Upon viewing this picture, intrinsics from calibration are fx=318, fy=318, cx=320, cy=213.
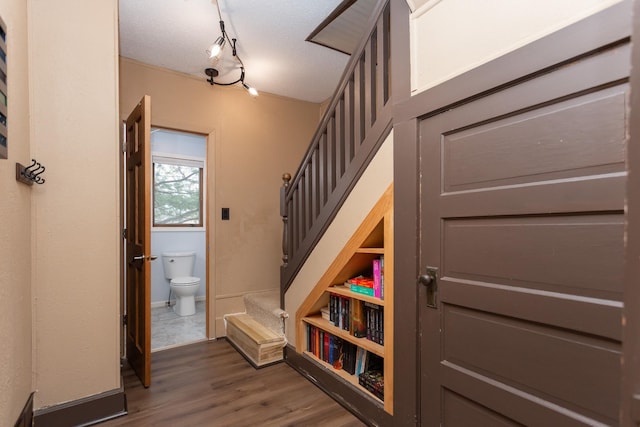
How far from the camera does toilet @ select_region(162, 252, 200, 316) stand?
3924 millimetres

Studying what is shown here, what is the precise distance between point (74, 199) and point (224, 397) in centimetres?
157

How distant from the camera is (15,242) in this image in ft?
4.68

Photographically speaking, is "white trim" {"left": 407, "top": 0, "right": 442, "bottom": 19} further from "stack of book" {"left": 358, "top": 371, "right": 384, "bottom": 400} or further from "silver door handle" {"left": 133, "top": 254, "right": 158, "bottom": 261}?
"silver door handle" {"left": 133, "top": 254, "right": 158, "bottom": 261}

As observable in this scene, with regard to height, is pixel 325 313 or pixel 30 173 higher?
pixel 30 173

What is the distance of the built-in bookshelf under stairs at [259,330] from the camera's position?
2635 millimetres

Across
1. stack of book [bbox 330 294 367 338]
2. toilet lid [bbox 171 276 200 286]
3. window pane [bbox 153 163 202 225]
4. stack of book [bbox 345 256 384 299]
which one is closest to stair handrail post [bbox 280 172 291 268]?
stack of book [bbox 330 294 367 338]

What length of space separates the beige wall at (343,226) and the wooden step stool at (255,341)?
5.7 inches

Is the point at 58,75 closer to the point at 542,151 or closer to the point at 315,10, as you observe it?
the point at 315,10

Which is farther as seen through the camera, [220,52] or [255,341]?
[255,341]

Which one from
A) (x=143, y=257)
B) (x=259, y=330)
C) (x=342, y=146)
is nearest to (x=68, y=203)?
(x=143, y=257)

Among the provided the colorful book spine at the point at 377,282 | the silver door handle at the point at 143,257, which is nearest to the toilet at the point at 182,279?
the silver door handle at the point at 143,257

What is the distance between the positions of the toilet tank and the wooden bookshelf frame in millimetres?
2454

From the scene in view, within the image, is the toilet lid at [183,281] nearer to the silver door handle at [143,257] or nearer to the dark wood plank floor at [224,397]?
the dark wood plank floor at [224,397]

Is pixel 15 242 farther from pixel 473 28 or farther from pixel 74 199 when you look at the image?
pixel 473 28
